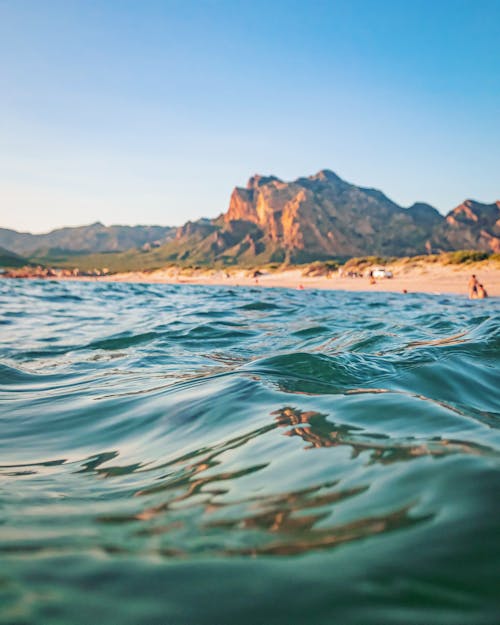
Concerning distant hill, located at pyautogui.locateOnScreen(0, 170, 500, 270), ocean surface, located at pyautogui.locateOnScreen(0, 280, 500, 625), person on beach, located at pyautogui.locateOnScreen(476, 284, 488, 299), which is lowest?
ocean surface, located at pyautogui.locateOnScreen(0, 280, 500, 625)

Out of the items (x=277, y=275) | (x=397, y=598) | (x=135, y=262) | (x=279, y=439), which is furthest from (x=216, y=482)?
(x=135, y=262)

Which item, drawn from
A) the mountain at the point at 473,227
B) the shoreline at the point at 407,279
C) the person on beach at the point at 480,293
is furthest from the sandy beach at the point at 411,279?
the mountain at the point at 473,227

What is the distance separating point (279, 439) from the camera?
2.02 meters

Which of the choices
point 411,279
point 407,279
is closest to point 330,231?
point 407,279

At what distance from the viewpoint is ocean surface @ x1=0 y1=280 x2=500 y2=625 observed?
911mm

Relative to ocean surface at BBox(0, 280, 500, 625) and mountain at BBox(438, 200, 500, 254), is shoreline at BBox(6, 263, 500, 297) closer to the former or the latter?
ocean surface at BBox(0, 280, 500, 625)

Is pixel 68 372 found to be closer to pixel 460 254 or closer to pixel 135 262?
pixel 460 254

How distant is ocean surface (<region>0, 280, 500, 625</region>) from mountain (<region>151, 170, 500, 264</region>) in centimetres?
13996

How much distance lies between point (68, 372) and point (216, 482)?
3.87 m

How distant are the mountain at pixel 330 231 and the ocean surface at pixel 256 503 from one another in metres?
140

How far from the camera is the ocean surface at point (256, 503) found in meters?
0.91

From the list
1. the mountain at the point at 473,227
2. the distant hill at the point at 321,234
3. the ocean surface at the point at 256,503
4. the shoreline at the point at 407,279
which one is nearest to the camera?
the ocean surface at the point at 256,503

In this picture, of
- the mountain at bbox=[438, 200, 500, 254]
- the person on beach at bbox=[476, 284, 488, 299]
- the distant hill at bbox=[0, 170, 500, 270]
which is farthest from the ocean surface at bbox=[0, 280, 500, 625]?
the mountain at bbox=[438, 200, 500, 254]

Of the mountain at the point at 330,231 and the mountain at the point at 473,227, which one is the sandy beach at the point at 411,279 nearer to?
the mountain at the point at 330,231
